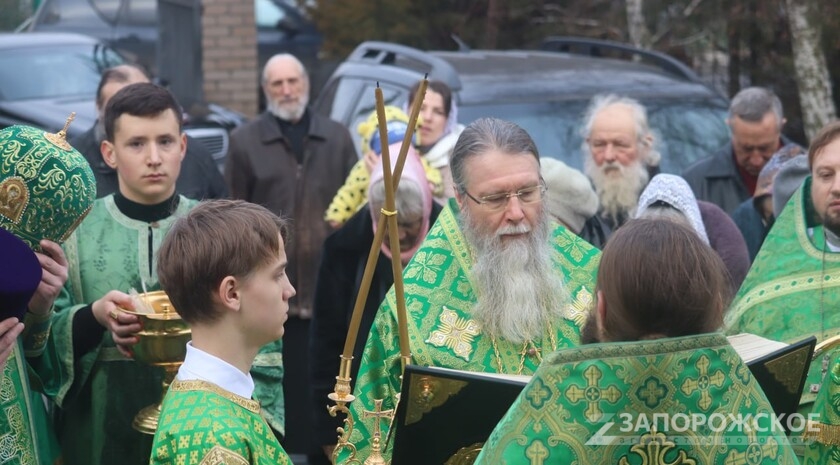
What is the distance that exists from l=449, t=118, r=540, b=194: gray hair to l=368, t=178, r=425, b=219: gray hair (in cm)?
91

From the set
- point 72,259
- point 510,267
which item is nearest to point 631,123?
point 510,267

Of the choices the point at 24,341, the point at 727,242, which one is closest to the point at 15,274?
the point at 24,341

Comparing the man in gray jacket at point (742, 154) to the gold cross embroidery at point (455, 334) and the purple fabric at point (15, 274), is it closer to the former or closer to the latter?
the gold cross embroidery at point (455, 334)

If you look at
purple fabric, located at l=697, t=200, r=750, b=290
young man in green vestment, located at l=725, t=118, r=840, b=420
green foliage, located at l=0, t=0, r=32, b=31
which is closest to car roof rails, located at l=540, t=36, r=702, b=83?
purple fabric, located at l=697, t=200, r=750, b=290

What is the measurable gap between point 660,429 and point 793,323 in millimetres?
1739

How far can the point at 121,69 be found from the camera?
6.85 meters

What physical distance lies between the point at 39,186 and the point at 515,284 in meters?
1.40

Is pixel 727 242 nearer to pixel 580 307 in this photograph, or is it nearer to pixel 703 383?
pixel 580 307

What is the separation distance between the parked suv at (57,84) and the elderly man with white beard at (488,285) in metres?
7.26

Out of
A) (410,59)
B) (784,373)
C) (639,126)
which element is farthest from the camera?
(410,59)

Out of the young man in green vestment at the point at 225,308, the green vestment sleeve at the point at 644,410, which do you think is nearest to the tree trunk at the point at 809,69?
the young man in green vestment at the point at 225,308

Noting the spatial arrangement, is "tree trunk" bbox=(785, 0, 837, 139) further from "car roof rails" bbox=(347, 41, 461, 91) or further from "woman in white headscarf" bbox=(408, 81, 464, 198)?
"woman in white headscarf" bbox=(408, 81, 464, 198)

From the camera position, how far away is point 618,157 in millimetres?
6137

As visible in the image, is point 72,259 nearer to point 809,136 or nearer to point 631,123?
point 631,123
